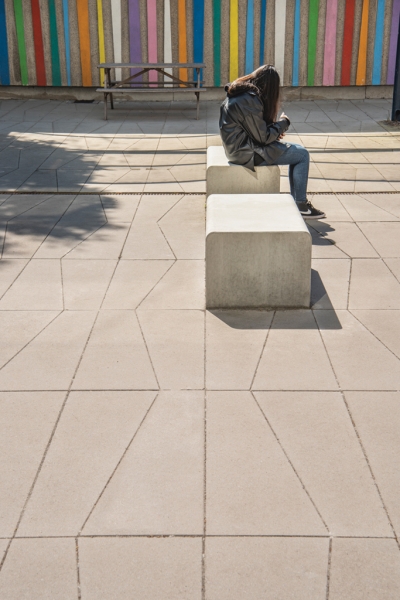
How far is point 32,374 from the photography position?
4348 mm

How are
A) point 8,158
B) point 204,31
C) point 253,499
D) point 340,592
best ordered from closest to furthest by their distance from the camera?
point 340,592, point 253,499, point 8,158, point 204,31

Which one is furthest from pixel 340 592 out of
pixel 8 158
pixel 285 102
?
pixel 285 102

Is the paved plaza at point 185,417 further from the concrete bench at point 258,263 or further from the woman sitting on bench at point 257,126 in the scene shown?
the woman sitting on bench at point 257,126

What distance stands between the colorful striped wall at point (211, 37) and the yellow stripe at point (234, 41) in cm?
2

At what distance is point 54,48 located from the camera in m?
14.2

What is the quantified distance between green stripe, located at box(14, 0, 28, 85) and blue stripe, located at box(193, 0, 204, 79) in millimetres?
3273

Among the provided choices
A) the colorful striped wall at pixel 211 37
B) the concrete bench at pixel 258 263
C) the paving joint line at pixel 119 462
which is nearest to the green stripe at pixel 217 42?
the colorful striped wall at pixel 211 37

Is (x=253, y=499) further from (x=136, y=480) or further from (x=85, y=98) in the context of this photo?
(x=85, y=98)

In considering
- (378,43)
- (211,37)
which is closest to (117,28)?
(211,37)

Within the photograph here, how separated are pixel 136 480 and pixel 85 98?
1231cm

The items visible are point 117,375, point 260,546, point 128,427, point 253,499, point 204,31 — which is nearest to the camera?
point 260,546

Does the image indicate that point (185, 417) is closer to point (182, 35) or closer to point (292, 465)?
point (292, 465)

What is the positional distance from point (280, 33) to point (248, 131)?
8026mm

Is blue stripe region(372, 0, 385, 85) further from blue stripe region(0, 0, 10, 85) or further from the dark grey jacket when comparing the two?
the dark grey jacket
